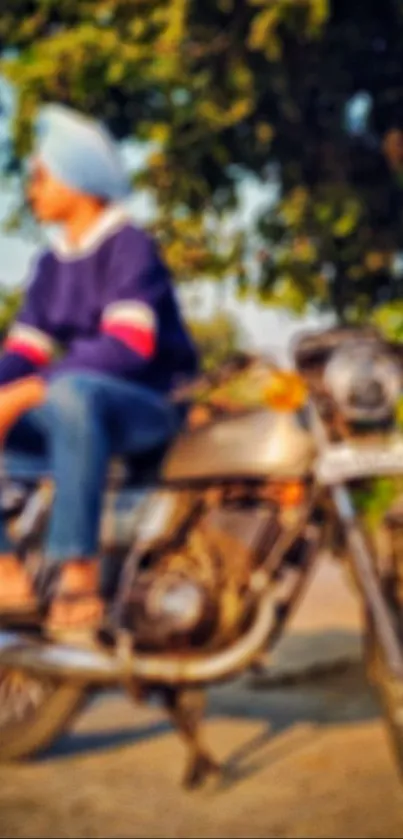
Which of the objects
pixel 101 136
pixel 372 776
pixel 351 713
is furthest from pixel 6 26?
pixel 372 776

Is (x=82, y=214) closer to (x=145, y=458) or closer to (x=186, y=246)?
(x=145, y=458)

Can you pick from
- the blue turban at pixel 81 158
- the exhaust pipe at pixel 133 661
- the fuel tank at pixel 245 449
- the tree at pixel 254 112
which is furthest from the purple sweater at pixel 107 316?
the tree at pixel 254 112

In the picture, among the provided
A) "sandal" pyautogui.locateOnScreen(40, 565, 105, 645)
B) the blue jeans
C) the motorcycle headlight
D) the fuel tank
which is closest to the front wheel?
"sandal" pyautogui.locateOnScreen(40, 565, 105, 645)

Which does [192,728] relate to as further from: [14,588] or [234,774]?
[14,588]

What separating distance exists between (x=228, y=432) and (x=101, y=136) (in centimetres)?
114

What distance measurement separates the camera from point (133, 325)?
3654 millimetres

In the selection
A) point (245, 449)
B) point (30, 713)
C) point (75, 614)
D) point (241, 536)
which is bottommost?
point (30, 713)

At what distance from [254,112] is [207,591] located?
824 cm

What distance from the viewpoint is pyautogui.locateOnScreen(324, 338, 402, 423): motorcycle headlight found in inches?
127

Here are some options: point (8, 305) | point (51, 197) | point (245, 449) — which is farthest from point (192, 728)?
point (8, 305)

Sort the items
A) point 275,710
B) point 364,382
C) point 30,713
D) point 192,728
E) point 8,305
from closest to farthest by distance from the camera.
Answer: point 364,382, point 192,728, point 30,713, point 275,710, point 8,305

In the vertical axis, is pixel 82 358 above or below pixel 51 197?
below

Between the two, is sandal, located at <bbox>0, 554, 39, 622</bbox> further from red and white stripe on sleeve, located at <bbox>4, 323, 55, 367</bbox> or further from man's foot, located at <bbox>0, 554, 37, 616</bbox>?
red and white stripe on sleeve, located at <bbox>4, 323, 55, 367</bbox>

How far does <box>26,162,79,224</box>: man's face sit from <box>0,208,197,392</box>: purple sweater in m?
0.14
